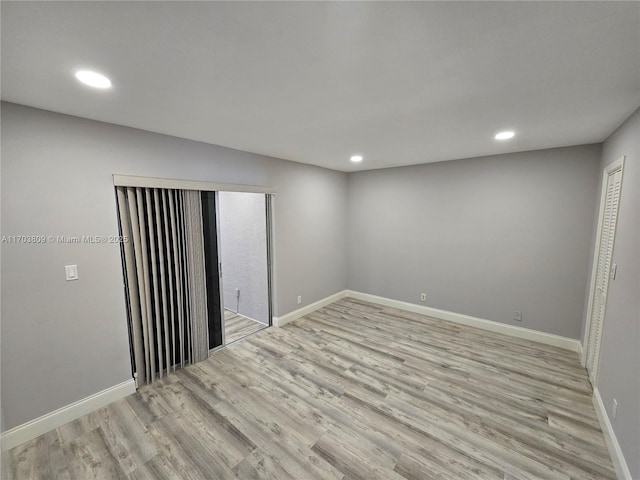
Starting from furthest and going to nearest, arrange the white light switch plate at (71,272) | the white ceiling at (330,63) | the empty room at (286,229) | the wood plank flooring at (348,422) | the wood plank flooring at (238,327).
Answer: the wood plank flooring at (238,327) < the white light switch plate at (71,272) < the wood plank flooring at (348,422) < the empty room at (286,229) < the white ceiling at (330,63)

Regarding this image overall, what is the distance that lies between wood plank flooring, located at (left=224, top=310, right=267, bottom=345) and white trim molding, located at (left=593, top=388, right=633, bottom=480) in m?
3.58

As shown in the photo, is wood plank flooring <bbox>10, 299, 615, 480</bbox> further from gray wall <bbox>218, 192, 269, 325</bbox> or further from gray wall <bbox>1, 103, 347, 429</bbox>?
gray wall <bbox>218, 192, 269, 325</bbox>

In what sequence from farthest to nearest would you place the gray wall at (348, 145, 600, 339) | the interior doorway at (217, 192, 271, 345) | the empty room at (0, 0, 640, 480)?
the interior doorway at (217, 192, 271, 345), the gray wall at (348, 145, 600, 339), the empty room at (0, 0, 640, 480)

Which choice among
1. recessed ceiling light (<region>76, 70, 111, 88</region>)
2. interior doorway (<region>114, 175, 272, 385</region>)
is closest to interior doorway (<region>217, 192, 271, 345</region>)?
interior doorway (<region>114, 175, 272, 385</region>)

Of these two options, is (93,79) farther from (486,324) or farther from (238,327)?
(486,324)

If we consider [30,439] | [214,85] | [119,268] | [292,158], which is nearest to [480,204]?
[292,158]

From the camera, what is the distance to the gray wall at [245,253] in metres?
3.96

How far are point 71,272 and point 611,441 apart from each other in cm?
422

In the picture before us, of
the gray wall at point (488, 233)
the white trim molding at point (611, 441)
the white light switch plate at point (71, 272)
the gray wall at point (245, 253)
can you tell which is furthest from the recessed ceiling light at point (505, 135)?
the white light switch plate at point (71, 272)

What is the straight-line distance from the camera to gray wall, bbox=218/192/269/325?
3.96m

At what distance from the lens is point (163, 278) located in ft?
8.71

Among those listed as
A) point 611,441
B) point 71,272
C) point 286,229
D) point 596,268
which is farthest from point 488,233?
point 71,272

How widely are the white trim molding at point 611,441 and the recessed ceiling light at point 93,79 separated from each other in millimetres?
3806

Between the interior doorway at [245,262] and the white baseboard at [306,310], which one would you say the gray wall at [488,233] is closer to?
the white baseboard at [306,310]
